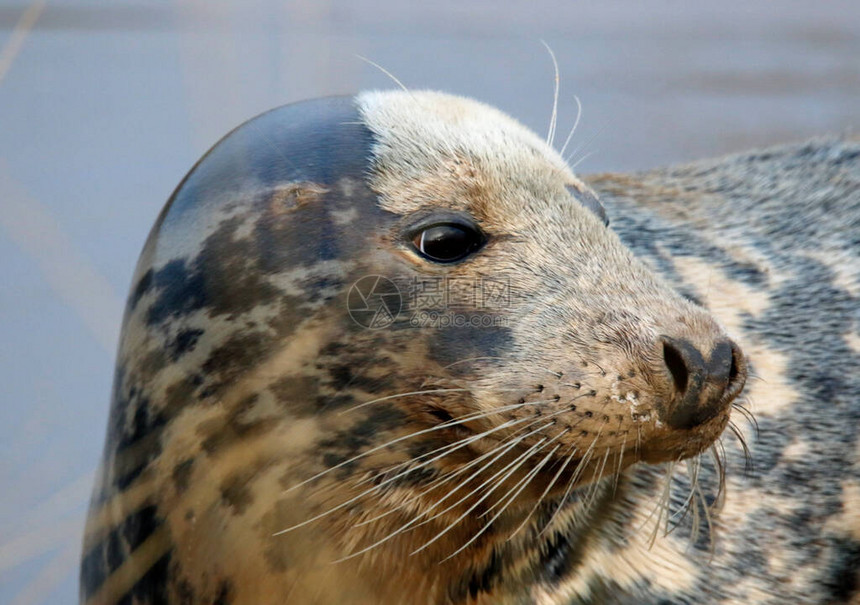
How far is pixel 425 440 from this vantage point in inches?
80.2

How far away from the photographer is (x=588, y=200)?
7.61 feet

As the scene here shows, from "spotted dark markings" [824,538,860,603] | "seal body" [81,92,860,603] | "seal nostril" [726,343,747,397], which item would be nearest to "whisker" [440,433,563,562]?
"seal body" [81,92,860,603]

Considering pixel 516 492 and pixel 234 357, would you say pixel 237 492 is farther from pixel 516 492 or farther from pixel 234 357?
pixel 516 492

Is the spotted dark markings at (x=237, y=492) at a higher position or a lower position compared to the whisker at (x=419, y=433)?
lower

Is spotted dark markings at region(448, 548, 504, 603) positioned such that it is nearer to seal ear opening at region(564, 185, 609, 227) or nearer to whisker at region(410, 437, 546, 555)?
whisker at region(410, 437, 546, 555)

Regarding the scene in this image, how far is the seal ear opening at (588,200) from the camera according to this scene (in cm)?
228

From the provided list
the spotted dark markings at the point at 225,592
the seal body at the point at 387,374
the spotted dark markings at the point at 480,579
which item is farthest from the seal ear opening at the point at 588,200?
the spotted dark markings at the point at 225,592

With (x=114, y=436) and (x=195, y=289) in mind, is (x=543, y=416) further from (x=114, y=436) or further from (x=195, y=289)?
(x=114, y=436)

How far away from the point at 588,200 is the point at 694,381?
0.53 m

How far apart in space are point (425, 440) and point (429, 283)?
26 cm

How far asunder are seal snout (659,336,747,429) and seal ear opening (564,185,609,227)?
0.44 meters

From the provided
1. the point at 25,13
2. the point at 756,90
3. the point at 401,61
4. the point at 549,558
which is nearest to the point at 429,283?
the point at 549,558

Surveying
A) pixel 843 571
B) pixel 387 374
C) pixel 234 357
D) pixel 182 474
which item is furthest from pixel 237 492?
pixel 843 571

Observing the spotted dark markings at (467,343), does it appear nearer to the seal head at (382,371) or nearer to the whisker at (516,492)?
the seal head at (382,371)
